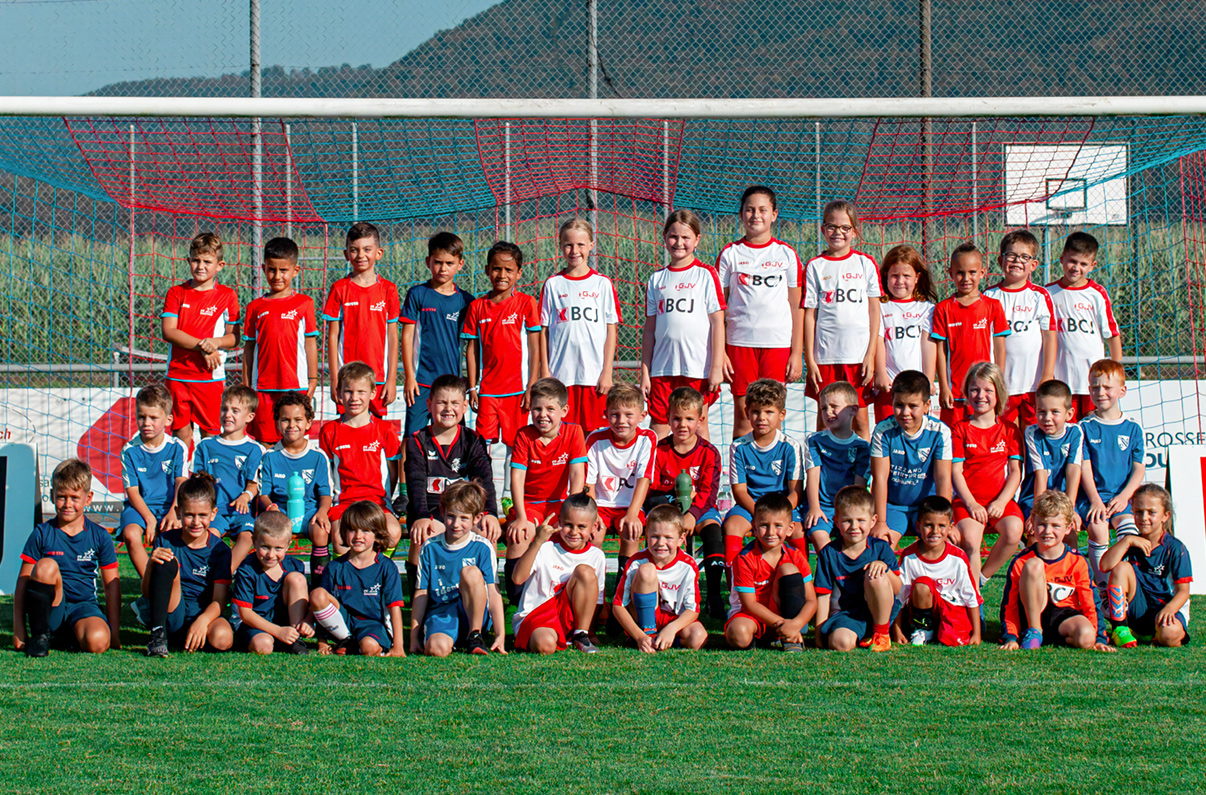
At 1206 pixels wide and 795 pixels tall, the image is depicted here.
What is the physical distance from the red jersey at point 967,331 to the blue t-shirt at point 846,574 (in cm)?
175

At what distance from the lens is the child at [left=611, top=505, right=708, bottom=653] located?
4891 millimetres

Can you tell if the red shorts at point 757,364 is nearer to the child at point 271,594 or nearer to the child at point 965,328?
the child at point 965,328

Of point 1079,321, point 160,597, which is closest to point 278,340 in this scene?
point 160,597

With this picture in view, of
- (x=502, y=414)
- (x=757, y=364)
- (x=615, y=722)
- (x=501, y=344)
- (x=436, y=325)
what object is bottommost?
(x=615, y=722)

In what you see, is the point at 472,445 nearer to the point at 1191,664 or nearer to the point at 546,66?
the point at 1191,664

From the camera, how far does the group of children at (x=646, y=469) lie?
4.90 m

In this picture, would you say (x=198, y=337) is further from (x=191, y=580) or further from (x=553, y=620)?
(x=553, y=620)

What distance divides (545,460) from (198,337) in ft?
8.01

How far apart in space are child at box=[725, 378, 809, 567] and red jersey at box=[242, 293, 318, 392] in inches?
105

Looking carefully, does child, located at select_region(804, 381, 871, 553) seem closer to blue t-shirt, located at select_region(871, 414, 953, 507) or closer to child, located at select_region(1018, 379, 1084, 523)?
blue t-shirt, located at select_region(871, 414, 953, 507)

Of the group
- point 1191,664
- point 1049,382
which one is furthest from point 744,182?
point 1191,664

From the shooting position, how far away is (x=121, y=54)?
354 inches

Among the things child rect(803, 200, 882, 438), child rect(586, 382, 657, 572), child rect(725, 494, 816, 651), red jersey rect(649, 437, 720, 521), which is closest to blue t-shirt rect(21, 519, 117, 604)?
child rect(586, 382, 657, 572)

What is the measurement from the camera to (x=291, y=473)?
219 inches
